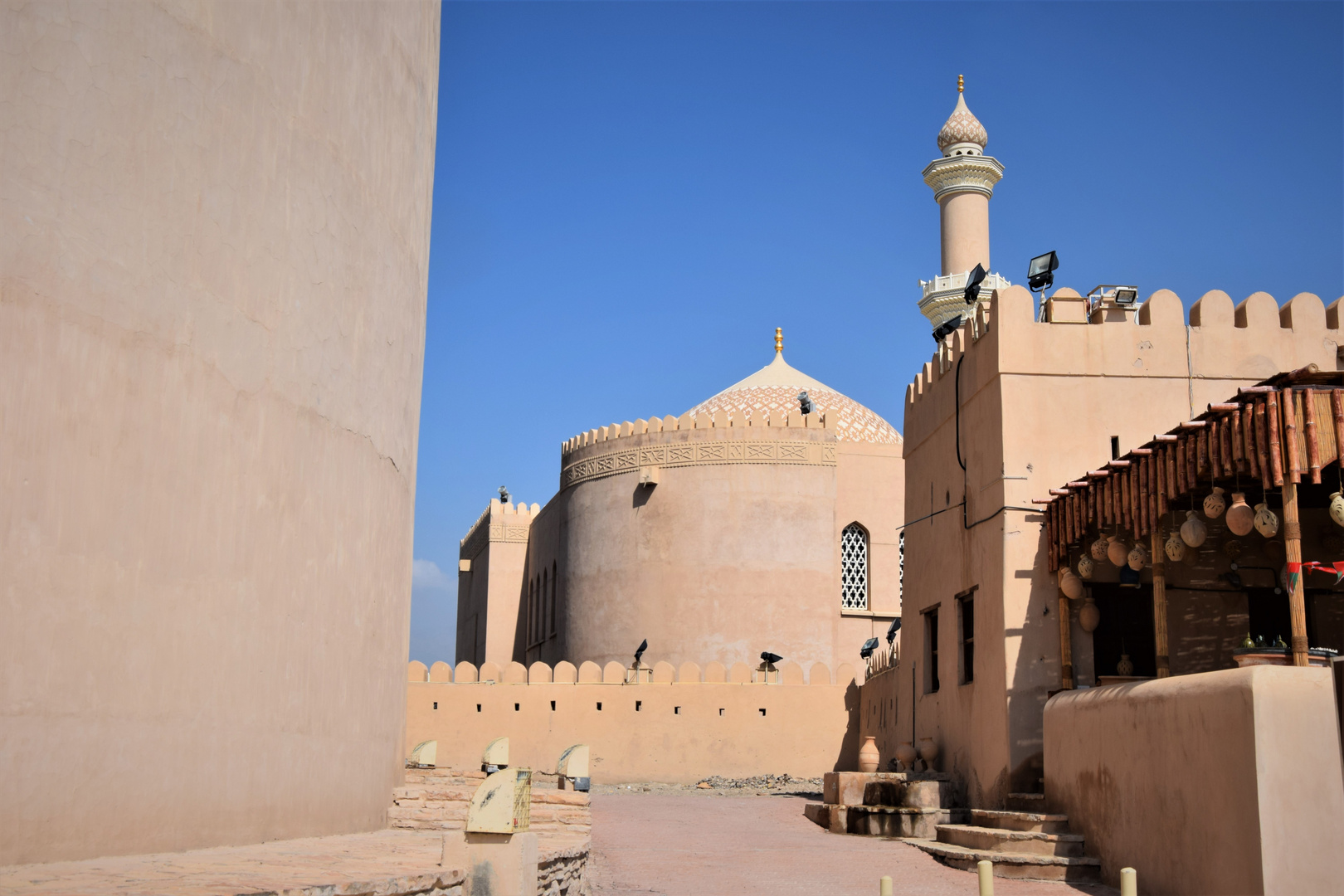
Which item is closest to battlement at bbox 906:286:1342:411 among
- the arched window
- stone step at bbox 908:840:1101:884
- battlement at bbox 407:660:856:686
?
stone step at bbox 908:840:1101:884

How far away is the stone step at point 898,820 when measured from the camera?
38.3ft

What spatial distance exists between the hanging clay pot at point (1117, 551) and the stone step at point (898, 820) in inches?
116

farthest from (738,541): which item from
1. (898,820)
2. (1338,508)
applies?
(1338,508)

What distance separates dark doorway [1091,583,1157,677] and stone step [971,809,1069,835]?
1710mm

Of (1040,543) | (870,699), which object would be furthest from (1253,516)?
(870,699)

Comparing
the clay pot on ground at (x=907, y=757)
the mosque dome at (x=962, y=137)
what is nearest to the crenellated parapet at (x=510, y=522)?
the mosque dome at (x=962, y=137)

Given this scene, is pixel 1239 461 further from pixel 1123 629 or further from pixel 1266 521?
pixel 1123 629

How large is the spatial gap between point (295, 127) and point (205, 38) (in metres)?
0.87

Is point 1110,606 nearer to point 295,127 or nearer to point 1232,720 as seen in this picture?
point 1232,720

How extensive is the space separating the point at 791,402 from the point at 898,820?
567 inches

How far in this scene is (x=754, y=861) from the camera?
1009 centimetres

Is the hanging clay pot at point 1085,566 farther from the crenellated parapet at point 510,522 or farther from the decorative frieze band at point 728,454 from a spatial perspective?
the crenellated parapet at point 510,522

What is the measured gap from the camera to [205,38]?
6.61 meters

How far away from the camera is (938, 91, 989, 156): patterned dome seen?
26531 millimetres
